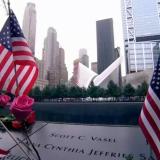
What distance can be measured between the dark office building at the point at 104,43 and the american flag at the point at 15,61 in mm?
126444

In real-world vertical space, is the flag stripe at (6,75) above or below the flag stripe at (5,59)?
below

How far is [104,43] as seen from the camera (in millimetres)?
143375

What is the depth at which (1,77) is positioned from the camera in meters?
4.27

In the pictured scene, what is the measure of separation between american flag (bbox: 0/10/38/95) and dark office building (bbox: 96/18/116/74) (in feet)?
415

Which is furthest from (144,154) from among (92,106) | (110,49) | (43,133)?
(110,49)

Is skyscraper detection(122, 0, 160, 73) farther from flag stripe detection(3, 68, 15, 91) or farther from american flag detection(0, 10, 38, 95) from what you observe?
flag stripe detection(3, 68, 15, 91)

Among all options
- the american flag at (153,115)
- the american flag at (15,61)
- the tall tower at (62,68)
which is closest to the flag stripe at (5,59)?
the american flag at (15,61)

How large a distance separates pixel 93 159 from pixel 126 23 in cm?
14003

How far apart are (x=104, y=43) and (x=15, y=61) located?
141684 millimetres

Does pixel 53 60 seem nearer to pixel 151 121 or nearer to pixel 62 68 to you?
pixel 62 68

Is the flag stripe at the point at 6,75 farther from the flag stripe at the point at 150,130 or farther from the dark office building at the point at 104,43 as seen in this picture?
the dark office building at the point at 104,43

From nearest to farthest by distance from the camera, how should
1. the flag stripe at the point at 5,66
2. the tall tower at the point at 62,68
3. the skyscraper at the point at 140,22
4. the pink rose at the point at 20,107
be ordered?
the pink rose at the point at 20,107
the flag stripe at the point at 5,66
the tall tower at the point at 62,68
the skyscraper at the point at 140,22

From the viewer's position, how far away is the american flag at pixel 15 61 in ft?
14.0

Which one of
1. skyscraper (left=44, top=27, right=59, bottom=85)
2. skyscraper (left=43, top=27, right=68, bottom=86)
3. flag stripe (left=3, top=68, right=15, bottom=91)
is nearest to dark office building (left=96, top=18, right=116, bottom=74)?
skyscraper (left=43, top=27, right=68, bottom=86)
